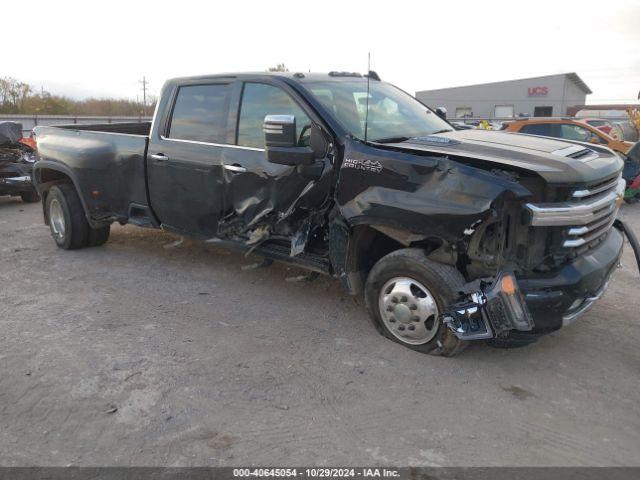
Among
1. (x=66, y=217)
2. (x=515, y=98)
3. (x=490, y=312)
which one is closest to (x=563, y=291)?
(x=490, y=312)

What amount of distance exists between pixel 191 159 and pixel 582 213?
3371 mm

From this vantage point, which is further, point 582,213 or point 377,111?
point 377,111

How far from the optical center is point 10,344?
167 inches

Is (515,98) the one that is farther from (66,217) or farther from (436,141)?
(436,141)

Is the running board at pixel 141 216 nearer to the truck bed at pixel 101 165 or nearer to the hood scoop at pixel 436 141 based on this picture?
the truck bed at pixel 101 165

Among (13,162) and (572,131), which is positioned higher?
(572,131)

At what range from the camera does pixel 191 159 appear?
519cm

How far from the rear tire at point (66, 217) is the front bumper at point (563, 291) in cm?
525

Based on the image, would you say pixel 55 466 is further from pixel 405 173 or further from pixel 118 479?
pixel 405 173

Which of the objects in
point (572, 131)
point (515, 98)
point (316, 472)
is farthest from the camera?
point (515, 98)

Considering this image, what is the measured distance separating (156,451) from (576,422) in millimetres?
2356

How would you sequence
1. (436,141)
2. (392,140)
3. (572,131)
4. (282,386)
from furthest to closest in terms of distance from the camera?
(572,131) < (392,140) < (436,141) < (282,386)

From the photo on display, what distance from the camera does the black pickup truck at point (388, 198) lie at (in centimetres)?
344

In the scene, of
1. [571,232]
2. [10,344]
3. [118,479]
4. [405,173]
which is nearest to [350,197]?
[405,173]
